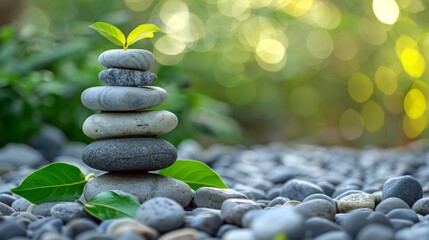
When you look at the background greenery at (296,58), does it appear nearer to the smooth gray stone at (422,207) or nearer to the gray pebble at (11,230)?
the smooth gray stone at (422,207)

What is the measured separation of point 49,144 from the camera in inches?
159

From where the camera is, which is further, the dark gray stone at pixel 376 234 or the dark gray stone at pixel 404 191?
the dark gray stone at pixel 404 191


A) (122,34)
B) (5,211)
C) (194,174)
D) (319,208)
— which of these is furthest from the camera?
(194,174)

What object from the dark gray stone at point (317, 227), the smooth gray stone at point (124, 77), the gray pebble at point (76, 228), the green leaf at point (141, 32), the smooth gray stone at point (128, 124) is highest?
the green leaf at point (141, 32)

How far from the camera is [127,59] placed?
1933 mm

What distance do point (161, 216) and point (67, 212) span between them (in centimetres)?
30

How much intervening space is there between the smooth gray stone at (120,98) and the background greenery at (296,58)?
350 centimetres

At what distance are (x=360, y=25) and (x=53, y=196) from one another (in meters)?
5.41

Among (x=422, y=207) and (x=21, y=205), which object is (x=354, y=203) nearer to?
(x=422, y=207)

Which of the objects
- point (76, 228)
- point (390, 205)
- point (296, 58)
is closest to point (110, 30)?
Answer: point (76, 228)

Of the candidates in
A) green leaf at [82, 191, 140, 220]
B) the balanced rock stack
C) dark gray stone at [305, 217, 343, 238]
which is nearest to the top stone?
the balanced rock stack

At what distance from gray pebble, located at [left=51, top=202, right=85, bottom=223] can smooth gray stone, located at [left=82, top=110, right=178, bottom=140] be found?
0.32 metres

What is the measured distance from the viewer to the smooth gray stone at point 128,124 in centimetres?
194

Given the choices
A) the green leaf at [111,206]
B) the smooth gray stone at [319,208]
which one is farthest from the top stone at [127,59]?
the smooth gray stone at [319,208]
